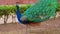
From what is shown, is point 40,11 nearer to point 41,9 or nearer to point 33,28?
point 41,9

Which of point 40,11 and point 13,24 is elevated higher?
point 40,11

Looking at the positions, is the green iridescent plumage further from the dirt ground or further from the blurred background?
the blurred background

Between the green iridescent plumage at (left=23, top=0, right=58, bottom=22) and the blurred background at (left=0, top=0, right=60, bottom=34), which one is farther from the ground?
the green iridescent plumage at (left=23, top=0, right=58, bottom=22)

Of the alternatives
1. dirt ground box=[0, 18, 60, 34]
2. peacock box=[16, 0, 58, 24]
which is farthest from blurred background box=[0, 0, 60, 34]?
peacock box=[16, 0, 58, 24]

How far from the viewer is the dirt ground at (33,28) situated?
6438mm

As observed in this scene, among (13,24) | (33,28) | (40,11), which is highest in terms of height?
(40,11)

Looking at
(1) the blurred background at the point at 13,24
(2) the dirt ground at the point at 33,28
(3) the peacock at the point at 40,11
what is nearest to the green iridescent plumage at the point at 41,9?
(3) the peacock at the point at 40,11

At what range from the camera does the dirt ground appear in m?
6.44

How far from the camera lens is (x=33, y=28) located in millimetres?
6930

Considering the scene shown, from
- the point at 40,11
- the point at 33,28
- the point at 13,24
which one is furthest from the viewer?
the point at 13,24

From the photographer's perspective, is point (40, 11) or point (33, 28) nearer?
point (40, 11)

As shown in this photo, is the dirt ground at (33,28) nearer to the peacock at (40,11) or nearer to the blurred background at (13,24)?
the blurred background at (13,24)

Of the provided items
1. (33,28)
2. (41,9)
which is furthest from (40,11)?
(33,28)

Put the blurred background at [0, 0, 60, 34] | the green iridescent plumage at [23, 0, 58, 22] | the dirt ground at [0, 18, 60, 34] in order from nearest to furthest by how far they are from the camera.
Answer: the green iridescent plumage at [23, 0, 58, 22] → the dirt ground at [0, 18, 60, 34] → the blurred background at [0, 0, 60, 34]
